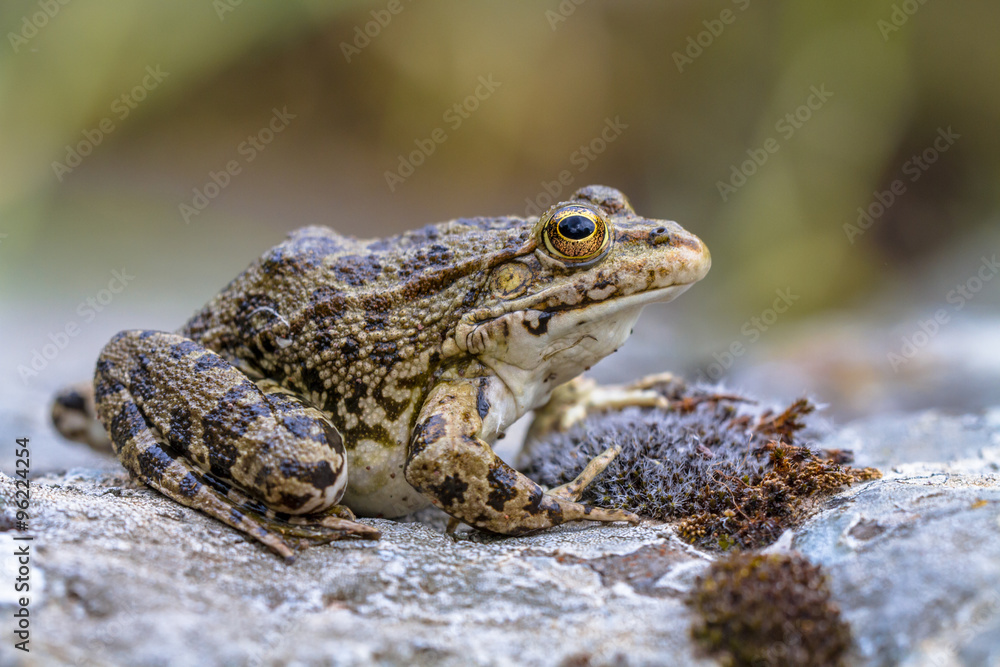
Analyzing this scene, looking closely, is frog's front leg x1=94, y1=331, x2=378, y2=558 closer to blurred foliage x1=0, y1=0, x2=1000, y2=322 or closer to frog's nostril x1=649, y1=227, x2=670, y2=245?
frog's nostril x1=649, y1=227, x2=670, y2=245

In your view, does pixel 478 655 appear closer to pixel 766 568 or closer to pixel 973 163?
pixel 766 568

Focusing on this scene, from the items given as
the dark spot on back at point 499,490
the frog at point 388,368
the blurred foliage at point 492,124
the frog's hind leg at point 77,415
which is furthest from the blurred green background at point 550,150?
the dark spot on back at point 499,490

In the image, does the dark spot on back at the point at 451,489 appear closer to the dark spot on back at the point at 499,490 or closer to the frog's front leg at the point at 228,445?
the dark spot on back at the point at 499,490

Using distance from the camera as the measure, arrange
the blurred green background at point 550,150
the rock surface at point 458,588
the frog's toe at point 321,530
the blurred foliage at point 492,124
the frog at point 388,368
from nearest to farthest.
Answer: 1. the rock surface at point 458,588
2. the frog's toe at point 321,530
3. the frog at point 388,368
4. the blurred green background at point 550,150
5. the blurred foliage at point 492,124

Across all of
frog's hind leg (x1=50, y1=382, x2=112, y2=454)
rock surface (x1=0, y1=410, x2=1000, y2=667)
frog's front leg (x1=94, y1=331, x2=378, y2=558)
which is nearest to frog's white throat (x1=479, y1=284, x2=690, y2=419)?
rock surface (x1=0, y1=410, x2=1000, y2=667)

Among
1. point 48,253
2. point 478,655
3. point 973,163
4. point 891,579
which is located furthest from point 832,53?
point 48,253
